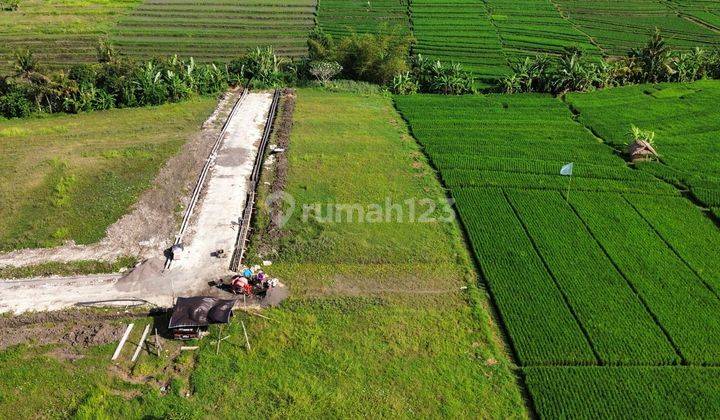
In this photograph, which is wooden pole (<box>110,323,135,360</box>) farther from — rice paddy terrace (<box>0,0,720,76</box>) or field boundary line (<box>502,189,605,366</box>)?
rice paddy terrace (<box>0,0,720,76</box>)

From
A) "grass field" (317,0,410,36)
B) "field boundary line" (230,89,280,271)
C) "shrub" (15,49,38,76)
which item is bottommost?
"field boundary line" (230,89,280,271)

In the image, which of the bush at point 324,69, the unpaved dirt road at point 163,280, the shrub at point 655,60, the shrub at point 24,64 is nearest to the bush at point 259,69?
the bush at point 324,69

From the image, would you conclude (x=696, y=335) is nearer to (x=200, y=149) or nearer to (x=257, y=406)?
(x=257, y=406)

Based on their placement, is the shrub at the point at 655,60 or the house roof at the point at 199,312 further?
the shrub at the point at 655,60

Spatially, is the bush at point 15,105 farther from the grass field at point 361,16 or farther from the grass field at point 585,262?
the grass field at point 361,16

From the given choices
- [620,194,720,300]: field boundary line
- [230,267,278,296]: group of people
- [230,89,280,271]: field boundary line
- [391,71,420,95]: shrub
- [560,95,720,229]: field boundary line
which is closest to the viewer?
[230,267,278,296]: group of people

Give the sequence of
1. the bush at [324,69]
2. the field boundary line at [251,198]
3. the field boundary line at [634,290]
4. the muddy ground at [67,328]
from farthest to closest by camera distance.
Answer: the bush at [324,69]
the field boundary line at [251,198]
the muddy ground at [67,328]
the field boundary line at [634,290]

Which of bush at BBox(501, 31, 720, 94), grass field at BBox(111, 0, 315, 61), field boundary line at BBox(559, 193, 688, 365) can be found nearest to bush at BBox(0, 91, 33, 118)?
grass field at BBox(111, 0, 315, 61)

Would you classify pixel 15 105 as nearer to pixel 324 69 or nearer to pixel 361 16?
pixel 324 69
